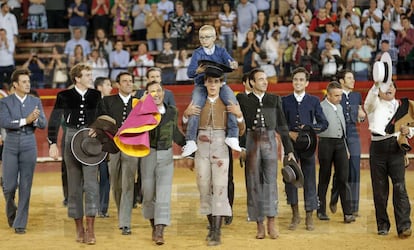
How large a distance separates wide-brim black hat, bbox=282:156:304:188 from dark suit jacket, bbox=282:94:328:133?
69cm

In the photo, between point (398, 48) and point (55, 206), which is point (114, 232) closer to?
point (55, 206)

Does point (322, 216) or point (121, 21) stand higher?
point (121, 21)

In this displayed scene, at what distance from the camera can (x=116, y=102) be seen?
1019 cm

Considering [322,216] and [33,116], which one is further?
[322,216]

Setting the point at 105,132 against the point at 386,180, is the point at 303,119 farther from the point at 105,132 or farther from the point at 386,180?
the point at 105,132

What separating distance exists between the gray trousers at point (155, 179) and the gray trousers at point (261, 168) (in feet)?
2.93

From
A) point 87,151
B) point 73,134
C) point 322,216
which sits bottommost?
point 322,216

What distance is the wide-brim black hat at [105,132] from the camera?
32.2 ft

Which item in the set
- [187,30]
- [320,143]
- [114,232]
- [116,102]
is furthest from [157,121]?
[187,30]

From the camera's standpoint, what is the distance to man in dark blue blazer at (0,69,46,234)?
10.3 metres

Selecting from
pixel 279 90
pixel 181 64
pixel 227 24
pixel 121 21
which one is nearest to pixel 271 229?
pixel 279 90

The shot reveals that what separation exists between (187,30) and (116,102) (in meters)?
8.45

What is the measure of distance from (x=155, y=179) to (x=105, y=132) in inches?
27.6

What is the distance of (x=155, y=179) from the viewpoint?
989 cm
